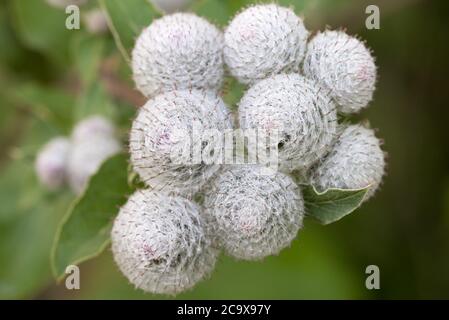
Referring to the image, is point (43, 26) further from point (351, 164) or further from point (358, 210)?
point (351, 164)

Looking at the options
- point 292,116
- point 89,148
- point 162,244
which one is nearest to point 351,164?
point 292,116

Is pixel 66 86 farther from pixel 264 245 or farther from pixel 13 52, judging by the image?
pixel 264 245

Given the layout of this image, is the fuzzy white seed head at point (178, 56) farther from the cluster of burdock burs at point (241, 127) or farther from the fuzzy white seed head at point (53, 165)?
the fuzzy white seed head at point (53, 165)

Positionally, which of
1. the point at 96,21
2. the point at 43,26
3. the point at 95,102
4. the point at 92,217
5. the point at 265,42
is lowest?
the point at 92,217

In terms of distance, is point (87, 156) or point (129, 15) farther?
point (87, 156)

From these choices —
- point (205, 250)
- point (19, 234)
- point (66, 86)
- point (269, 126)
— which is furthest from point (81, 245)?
point (66, 86)

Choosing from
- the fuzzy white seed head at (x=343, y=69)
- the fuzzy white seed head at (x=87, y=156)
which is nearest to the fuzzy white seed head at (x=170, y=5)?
the fuzzy white seed head at (x=87, y=156)
